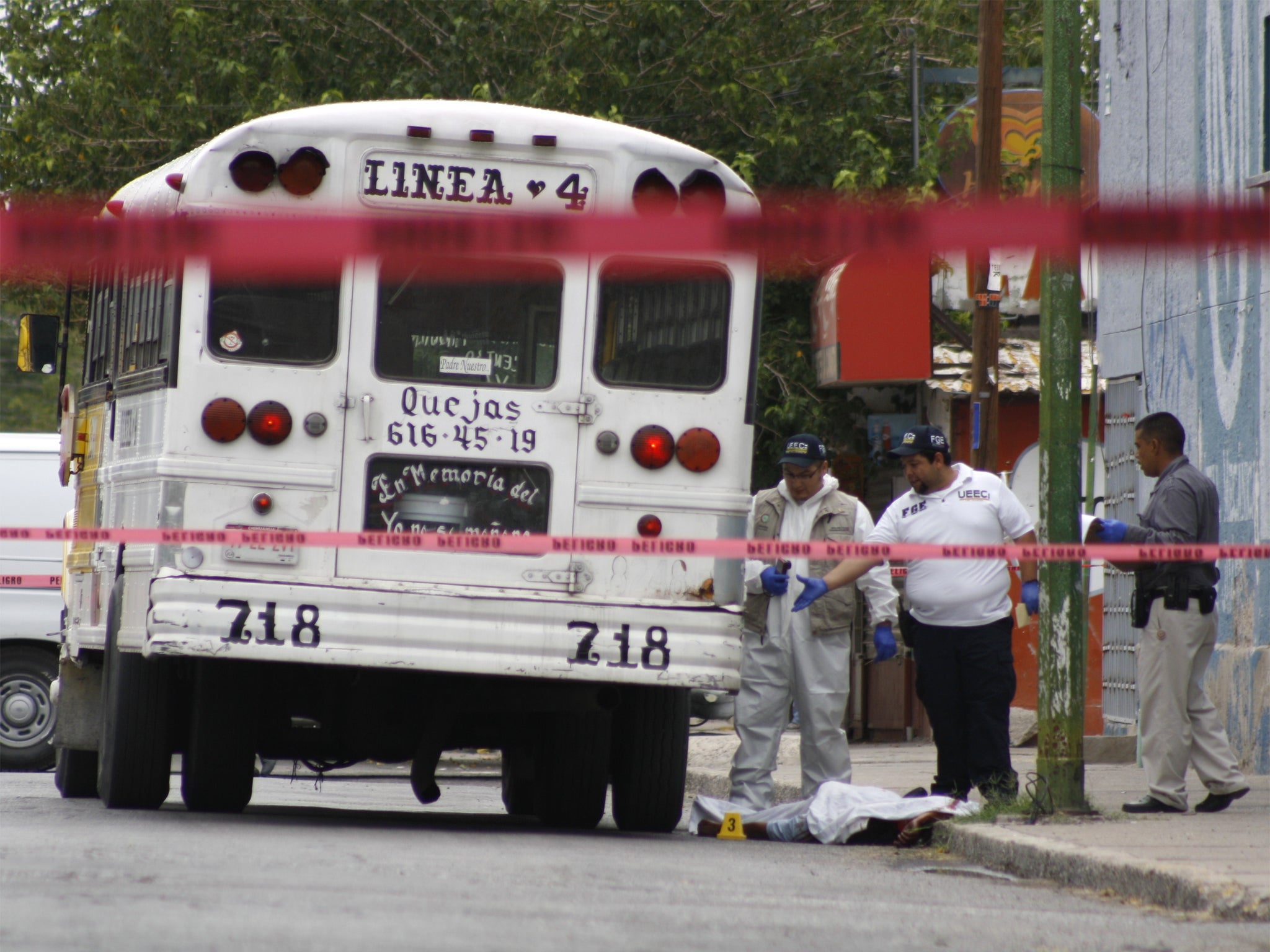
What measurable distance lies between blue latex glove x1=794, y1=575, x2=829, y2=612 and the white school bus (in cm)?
106

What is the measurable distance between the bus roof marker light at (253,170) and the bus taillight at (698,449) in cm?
188

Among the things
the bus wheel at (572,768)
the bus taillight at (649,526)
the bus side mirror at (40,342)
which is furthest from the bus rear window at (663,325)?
the bus side mirror at (40,342)

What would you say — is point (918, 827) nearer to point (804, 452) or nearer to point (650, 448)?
point (804, 452)

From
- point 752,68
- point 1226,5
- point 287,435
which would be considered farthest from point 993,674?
point 752,68

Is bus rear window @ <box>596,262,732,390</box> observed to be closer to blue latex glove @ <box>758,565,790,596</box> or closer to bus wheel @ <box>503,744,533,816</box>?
blue latex glove @ <box>758,565,790,596</box>

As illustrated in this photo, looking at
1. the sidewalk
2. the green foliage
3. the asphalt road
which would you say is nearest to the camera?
the asphalt road

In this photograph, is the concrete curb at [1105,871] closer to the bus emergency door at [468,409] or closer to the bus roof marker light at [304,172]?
the bus emergency door at [468,409]

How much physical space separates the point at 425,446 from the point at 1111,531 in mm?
3008

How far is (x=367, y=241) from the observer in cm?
818

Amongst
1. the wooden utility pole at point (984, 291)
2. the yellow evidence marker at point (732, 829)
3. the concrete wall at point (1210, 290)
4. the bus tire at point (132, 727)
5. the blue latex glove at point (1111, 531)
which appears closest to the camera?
the bus tire at point (132, 727)

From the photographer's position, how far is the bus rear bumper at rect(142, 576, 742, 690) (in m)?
7.77

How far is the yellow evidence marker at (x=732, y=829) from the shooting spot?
9.13 m

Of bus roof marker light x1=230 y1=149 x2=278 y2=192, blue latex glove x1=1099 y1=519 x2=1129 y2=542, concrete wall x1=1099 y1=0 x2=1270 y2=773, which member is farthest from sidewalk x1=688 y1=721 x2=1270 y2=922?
bus roof marker light x1=230 y1=149 x2=278 y2=192

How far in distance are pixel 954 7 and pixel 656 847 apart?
Answer: 47.0 feet
